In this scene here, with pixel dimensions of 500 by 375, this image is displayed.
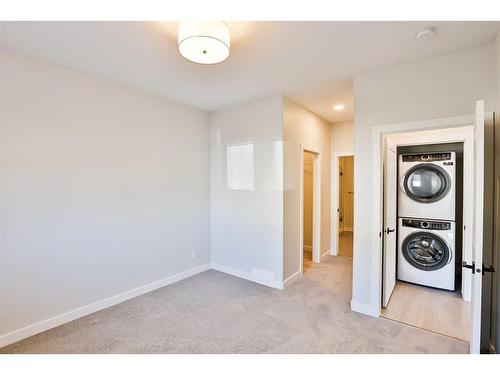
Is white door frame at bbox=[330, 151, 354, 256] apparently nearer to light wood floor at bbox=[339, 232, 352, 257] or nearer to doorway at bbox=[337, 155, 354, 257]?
light wood floor at bbox=[339, 232, 352, 257]

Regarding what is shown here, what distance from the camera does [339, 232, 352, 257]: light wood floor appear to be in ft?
16.6

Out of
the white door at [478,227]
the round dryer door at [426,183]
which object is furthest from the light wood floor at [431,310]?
the round dryer door at [426,183]

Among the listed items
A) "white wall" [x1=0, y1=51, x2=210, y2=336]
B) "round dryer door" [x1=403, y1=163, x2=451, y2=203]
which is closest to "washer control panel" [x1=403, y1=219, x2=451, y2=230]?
"round dryer door" [x1=403, y1=163, x2=451, y2=203]

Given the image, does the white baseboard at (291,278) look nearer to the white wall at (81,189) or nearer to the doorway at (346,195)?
the white wall at (81,189)

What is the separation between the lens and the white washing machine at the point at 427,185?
10.2 feet

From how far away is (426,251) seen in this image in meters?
3.27

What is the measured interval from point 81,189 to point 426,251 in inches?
168

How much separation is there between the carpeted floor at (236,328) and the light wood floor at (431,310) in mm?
149

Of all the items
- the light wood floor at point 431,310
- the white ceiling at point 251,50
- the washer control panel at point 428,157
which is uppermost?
the white ceiling at point 251,50

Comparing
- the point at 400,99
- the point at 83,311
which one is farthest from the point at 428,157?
the point at 83,311

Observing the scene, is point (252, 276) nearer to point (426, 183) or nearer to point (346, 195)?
point (426, 183)

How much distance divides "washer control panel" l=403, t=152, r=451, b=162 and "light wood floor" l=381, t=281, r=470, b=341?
5.56 feet
